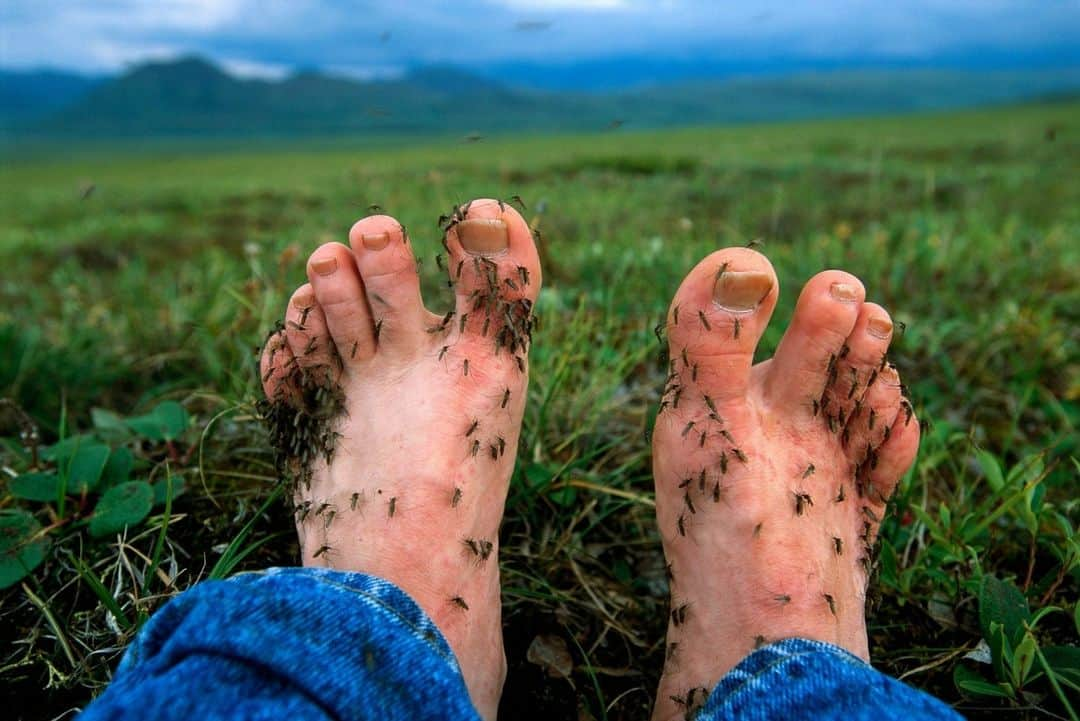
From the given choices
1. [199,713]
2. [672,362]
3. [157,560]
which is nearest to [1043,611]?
[672,362]

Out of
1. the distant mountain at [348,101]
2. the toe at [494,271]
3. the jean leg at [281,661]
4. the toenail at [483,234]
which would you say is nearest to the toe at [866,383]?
the toe at [494,271]

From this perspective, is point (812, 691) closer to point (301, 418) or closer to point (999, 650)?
point (999, 650)

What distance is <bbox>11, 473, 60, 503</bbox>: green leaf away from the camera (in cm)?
188

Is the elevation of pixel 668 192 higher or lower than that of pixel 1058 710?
higher

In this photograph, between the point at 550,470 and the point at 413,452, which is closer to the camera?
the point at 413,452

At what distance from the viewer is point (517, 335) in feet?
6.93

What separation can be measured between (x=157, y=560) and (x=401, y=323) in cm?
91

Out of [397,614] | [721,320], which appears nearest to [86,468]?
[397,614]

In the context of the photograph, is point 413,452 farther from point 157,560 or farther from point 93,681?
point 93,681

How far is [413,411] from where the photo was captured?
6.74 ft

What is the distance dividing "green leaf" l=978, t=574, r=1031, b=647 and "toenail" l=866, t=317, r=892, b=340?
0.73m

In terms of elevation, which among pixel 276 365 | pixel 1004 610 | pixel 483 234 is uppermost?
pixel 483 234

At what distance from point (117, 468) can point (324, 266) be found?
79cm

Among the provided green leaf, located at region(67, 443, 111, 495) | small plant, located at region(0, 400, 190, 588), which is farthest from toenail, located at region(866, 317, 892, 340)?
green leaf, located at region(67, 443, 111, 495)
